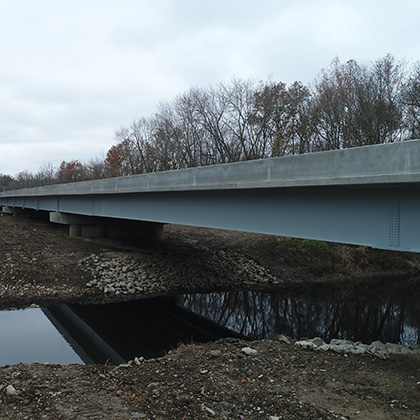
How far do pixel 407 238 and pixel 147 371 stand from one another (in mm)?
5027

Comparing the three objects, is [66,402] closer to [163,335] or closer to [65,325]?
[163,335]

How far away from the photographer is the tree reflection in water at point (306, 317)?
11.0m

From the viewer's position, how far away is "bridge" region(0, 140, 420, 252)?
19.2 feet

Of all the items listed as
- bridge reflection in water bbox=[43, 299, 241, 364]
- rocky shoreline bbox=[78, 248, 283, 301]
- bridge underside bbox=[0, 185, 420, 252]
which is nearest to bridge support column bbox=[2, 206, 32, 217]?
rocky shoreline bbox=[78, 248, 283, 301]

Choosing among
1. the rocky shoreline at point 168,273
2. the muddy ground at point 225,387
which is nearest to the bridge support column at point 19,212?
the rocky shoreline at point 168,273

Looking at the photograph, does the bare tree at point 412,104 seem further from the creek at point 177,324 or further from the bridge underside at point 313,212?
the bridge underside at point 313,212

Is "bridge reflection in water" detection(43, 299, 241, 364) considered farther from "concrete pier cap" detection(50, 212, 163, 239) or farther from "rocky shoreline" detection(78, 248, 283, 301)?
"concrete pier cap" detection(50, 212, 163, 239)

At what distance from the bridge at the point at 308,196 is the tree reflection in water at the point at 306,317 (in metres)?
3.98

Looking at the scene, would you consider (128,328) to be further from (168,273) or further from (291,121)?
(291,121)

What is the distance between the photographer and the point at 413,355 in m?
7.37

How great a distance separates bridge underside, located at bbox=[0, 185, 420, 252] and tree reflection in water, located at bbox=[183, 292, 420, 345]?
3.85m

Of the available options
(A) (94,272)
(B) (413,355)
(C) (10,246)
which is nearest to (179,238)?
(A) (94,272)

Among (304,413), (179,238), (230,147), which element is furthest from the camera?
(230,147)

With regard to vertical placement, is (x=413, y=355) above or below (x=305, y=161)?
below
